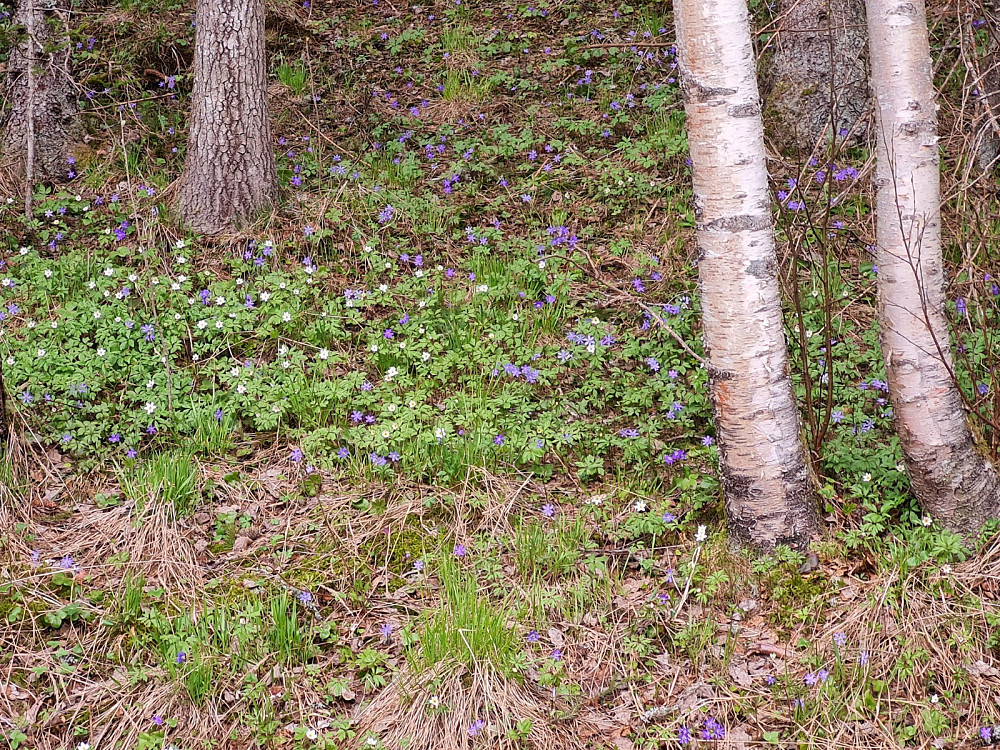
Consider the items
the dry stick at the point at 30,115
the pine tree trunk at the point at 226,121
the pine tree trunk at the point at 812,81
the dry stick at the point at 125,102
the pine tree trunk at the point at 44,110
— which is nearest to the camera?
the dry stick at the point at 30,115

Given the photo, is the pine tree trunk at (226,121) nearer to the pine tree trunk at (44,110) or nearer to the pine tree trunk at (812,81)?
the pine tree trunk at (44,110)

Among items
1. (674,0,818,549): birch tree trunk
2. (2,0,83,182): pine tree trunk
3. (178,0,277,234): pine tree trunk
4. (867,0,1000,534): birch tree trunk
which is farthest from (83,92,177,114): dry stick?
(867,0,1000,534): birch tree trunk

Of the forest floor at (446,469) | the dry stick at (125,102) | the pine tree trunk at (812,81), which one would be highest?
the dry stick at (125,102)

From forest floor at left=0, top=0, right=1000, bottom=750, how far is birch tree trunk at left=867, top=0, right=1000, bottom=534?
0.19m

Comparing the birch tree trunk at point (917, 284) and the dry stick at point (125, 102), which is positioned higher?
the dry stick at point (125, 102)

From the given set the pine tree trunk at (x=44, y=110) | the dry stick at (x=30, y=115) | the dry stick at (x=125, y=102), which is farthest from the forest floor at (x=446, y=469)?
the dry stick at (x=30, y=115)

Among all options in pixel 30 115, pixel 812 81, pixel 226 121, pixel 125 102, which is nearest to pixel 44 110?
pixel 125 102

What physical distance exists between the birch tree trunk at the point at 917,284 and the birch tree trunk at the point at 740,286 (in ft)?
1.31

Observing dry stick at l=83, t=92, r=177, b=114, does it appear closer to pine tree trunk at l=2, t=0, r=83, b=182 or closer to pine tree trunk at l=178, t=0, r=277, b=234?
pine tree trunk at l=2, t=0, r=83, b=182

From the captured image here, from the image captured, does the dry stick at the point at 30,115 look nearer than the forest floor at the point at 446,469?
No

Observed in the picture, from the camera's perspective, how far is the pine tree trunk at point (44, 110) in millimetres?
5480

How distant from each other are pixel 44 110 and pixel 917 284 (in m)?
5.28

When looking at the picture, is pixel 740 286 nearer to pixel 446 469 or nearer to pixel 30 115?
pixel 446 469

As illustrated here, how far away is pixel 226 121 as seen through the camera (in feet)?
16.6
